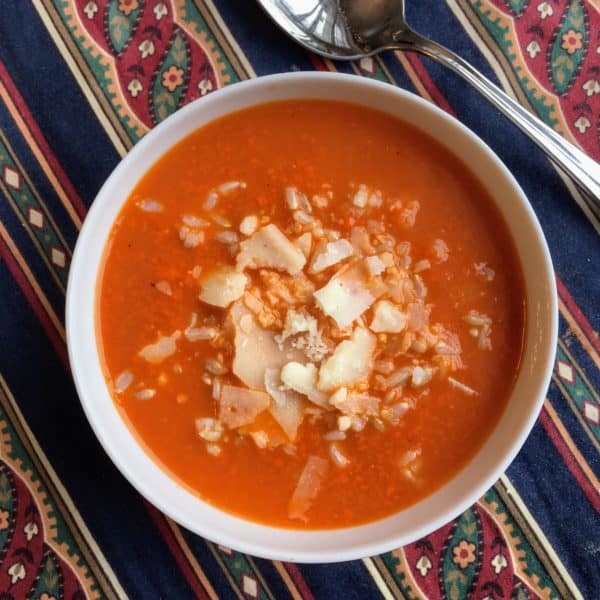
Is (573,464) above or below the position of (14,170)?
below

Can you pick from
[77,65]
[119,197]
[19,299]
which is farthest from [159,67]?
[19,299]

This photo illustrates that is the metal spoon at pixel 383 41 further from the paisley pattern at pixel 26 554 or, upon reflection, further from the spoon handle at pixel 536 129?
the paisley pattern at pixel 26 554

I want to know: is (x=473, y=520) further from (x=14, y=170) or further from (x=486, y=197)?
(x=14, y=170)

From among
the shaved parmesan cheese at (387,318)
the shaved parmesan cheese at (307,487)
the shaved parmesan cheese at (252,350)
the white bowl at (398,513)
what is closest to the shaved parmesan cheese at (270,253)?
the shaved parmesan cheese at (252,350)

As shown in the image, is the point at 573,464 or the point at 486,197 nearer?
the point at 486,197

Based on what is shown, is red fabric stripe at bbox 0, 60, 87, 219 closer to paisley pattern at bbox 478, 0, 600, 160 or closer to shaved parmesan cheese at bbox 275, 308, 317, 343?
shaved parmesan cheese at bbox 275, 308, 317, 343

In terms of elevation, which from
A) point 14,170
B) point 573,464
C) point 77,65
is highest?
point 77,65

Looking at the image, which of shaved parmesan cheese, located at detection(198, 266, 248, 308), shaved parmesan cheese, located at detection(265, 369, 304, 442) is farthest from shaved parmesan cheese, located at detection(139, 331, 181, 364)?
shaved parmesan cheese, located at detection(265, 369, 304, 442)
